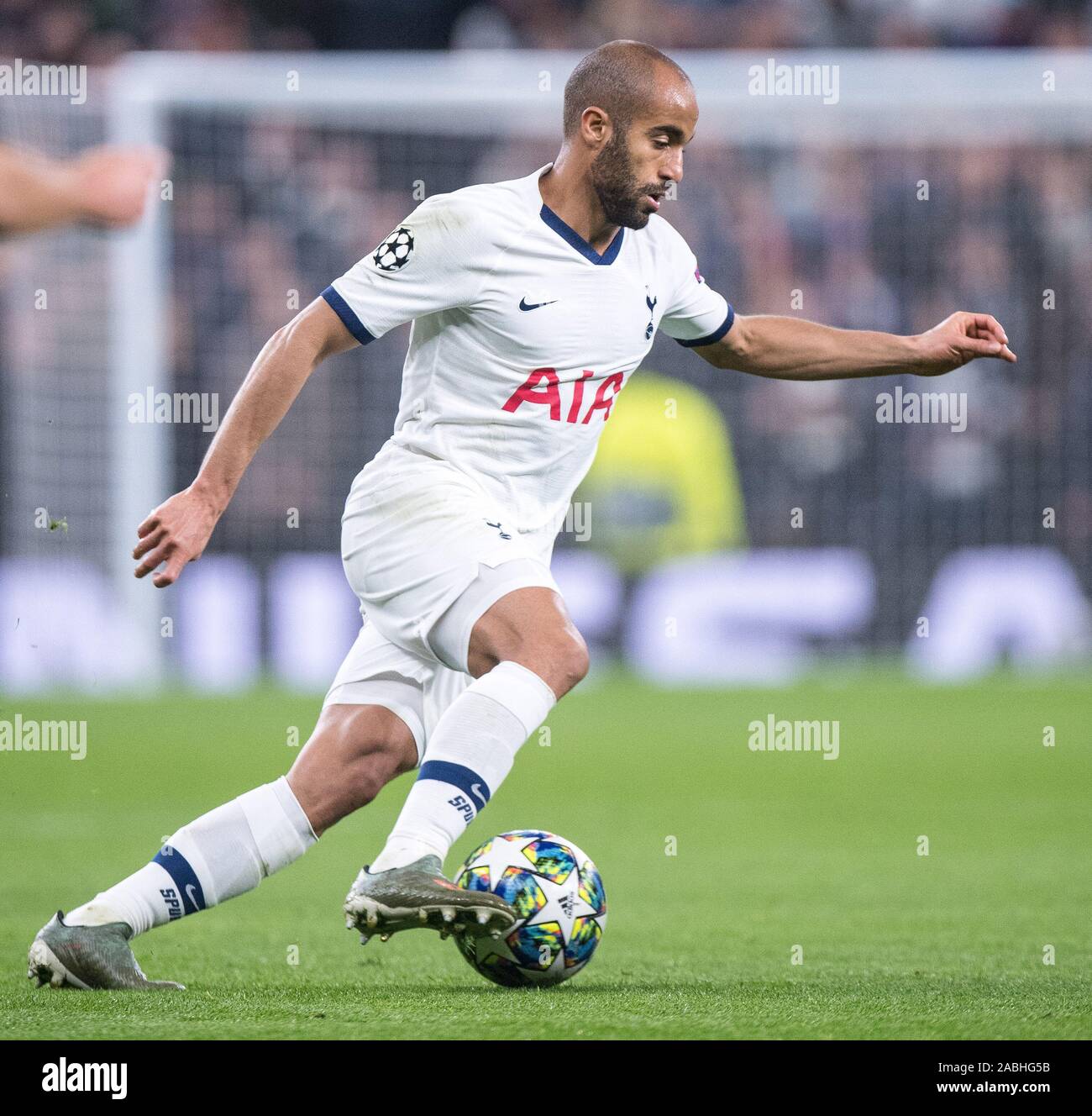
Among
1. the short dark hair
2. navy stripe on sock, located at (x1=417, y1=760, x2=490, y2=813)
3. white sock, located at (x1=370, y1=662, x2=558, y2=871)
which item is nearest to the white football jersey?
the short dark hair

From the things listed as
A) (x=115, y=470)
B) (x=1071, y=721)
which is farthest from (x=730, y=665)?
(x=115, y=470)

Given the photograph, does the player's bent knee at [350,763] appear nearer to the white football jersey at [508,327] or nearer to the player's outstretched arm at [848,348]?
the white football jersey at [508,327]

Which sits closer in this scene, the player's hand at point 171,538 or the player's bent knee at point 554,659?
the player's hand at point 171,538

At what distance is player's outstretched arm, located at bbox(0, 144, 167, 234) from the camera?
2994mm

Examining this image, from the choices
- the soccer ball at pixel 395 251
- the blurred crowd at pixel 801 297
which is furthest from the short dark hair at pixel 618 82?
the blurred crowd at pixel 801 297

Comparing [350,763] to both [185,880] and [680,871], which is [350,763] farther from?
[680,871]

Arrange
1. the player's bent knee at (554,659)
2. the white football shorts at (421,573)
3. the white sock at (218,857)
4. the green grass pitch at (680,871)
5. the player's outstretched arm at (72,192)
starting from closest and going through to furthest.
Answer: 1. the player's outstretched arm at (72,192)
2. the green grass pitch at (680,871)
3. the player's bent knee at (554,659)
4. the white football shorts at (421,573)
5. the white sock at (218,857)

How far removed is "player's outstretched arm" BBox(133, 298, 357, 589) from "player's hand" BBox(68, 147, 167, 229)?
38.1 inches

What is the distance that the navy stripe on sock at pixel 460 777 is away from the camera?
414cm

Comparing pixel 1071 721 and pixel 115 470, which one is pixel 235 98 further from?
pixel 1071 721

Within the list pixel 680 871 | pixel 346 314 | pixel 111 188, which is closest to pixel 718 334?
pixel 346 314

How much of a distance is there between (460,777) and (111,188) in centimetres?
159

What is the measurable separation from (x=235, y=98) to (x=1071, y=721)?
7.25m

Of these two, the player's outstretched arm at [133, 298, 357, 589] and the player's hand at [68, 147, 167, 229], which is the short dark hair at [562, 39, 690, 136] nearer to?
the player's outstretched arm at [133, 298, 357, 589]
